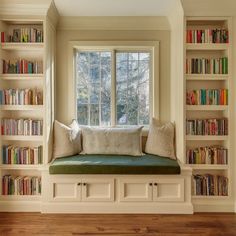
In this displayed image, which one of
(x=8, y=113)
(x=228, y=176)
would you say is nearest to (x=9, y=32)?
(x=8, y=113)

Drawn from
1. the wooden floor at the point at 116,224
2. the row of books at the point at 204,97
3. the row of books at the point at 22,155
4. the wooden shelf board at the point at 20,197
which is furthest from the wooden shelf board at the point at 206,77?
the wooden shelf board at the point at 20,197

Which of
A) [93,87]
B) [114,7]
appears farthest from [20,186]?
[114,7]

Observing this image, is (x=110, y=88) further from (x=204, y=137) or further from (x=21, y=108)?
(x=204, y=137)

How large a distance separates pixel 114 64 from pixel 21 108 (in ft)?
4.59

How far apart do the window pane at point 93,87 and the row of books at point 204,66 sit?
116 cm

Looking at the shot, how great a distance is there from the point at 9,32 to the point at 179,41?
2143mm

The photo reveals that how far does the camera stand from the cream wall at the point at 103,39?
163 inches

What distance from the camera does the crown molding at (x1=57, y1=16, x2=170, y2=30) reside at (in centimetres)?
407

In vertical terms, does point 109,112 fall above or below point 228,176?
above

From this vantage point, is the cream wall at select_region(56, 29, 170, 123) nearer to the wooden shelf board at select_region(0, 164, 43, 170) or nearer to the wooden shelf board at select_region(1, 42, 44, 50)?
the wooden shelf board at select_region(1, 42, 44, 50)

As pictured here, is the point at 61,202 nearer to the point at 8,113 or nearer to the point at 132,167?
the point at 132,167

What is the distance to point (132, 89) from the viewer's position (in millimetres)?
4309

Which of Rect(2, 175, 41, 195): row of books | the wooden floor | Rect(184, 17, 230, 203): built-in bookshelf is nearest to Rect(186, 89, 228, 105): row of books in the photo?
Rect(184, 17, 230, 203): built-in bookshelf

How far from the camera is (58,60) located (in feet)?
13.6
